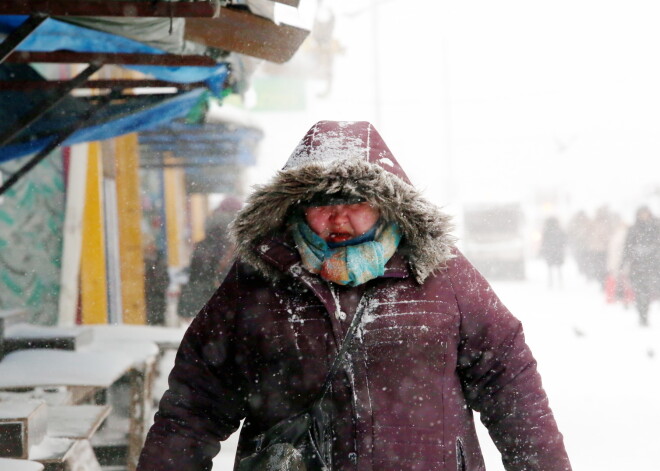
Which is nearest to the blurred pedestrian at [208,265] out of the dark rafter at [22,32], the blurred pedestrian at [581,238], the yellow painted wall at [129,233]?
the yellow painted wall at [129,233]

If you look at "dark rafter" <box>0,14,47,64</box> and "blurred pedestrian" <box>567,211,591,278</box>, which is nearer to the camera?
"dark rafter" <box>0,14,47,64</box>

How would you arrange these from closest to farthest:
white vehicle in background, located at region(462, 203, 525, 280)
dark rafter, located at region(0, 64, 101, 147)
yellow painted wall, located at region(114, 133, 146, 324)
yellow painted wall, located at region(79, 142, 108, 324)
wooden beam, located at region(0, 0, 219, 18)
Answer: wooden beam, located at region(0, 0, 219, 18)
dark rafter, located at region(0, 64, 101, 147)
yellow painted wall, located at region(79, 142, 108, 324)
yellow painted wall, located at region(114, 133, 146, 324)
white vehicle in background, located at region(462, 203, 525, 280)

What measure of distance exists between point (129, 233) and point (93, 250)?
886mm

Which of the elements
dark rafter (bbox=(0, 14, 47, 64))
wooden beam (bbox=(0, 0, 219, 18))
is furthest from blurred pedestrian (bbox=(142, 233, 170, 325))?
wooden beam (bbox=(0, 0, 219, 18))

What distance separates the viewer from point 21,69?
171 inches

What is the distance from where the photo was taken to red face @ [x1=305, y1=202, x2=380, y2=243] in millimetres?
1776

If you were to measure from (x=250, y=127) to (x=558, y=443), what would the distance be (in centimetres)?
741

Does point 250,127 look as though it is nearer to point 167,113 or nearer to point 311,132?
point 167,113

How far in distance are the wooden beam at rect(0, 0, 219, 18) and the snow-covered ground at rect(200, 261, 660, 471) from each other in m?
2.78

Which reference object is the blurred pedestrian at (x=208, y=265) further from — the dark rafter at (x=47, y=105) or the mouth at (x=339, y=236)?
the mouth at (x=339, y=236)

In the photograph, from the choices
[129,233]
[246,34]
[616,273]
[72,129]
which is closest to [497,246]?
[616,273]

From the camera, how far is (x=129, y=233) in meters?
8.59

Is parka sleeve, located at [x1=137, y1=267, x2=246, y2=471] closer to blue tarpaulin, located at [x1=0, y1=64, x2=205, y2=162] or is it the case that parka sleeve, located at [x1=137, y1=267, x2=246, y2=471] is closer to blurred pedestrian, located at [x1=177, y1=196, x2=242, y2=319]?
blue tarpaulin, located at [x1=0, y1=64, x2=205, y2=162]

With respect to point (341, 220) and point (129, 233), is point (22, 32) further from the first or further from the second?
point (129, 233)
